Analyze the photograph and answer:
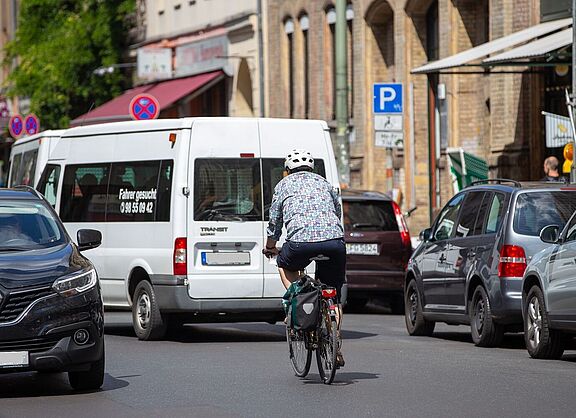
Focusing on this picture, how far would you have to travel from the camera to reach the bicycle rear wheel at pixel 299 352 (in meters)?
12.8

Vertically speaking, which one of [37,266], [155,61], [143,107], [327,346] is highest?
[155,61]

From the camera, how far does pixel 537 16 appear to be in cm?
2995

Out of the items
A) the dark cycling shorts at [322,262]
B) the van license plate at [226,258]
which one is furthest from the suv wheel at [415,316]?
the dark cycling shorts at [322,262]

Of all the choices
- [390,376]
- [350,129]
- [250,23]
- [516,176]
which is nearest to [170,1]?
[250,23]

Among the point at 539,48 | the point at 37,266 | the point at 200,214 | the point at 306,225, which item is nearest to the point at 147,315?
the point at 200,214

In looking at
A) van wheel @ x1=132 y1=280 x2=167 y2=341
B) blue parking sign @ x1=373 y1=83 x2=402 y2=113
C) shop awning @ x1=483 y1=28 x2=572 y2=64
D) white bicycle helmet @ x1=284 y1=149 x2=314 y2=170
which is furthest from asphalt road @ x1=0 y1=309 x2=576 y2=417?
blue parking sign @ x1=373 y1=83 x2=402 y2=113

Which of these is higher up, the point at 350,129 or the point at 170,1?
the point at 170,1

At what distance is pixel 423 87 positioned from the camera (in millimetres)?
36844

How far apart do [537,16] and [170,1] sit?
25349mm

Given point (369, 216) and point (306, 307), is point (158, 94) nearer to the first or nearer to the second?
point (369, 216)

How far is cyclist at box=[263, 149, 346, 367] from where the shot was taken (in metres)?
12.7

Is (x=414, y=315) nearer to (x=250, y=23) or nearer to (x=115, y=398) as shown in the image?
(x=115, y=398)

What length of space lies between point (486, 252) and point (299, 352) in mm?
3751

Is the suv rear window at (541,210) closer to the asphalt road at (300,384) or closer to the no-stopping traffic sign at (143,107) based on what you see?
the asphalt road at (300,384)
